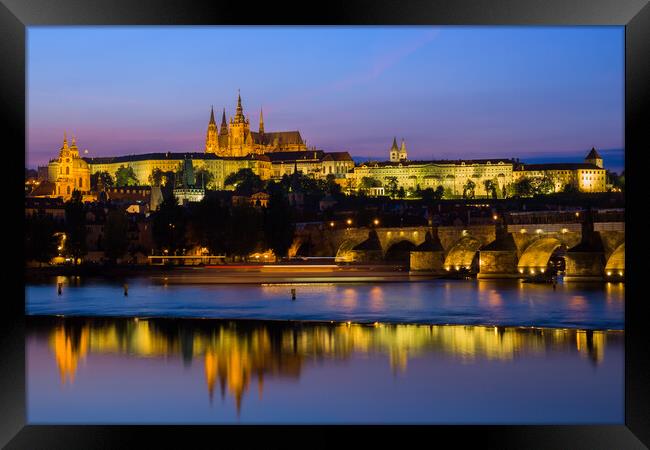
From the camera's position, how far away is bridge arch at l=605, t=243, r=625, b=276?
27.4 m

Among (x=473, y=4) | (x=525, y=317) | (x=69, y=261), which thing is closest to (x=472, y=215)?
(x=69, y=261)

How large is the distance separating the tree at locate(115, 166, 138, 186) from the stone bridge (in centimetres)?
4246

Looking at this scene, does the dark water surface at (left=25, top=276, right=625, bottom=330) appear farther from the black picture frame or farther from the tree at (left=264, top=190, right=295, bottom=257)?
the black picture frame

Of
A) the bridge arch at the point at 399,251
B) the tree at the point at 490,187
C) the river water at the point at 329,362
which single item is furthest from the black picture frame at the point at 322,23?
the tree at the point at 490,187

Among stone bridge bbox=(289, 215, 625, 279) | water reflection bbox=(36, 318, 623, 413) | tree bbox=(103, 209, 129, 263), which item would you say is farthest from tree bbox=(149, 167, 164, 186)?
water reflection bbox=(36, 318, 623, 413)

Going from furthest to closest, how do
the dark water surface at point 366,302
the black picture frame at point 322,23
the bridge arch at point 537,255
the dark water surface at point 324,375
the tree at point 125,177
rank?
the tree at point 125,177 < the bridge arch at point 537,255 < the dark water surface at point 366,302 < the dark water surface at point 324,375 < the black picture frame at point 322,23

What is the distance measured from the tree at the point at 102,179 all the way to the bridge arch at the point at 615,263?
53737 mm

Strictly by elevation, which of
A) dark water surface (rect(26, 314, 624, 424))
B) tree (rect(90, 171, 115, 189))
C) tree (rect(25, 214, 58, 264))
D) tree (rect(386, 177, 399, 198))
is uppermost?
tree (rect(90, 171, 115, 189))

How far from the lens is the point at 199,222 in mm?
36281

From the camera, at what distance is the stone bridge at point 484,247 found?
90.1ft

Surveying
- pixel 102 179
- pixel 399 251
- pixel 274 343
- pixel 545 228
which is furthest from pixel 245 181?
pixel 274 343

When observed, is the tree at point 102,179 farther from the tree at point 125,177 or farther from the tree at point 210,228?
the tree at point 210,228

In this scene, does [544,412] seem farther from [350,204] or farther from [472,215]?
[350,204]
